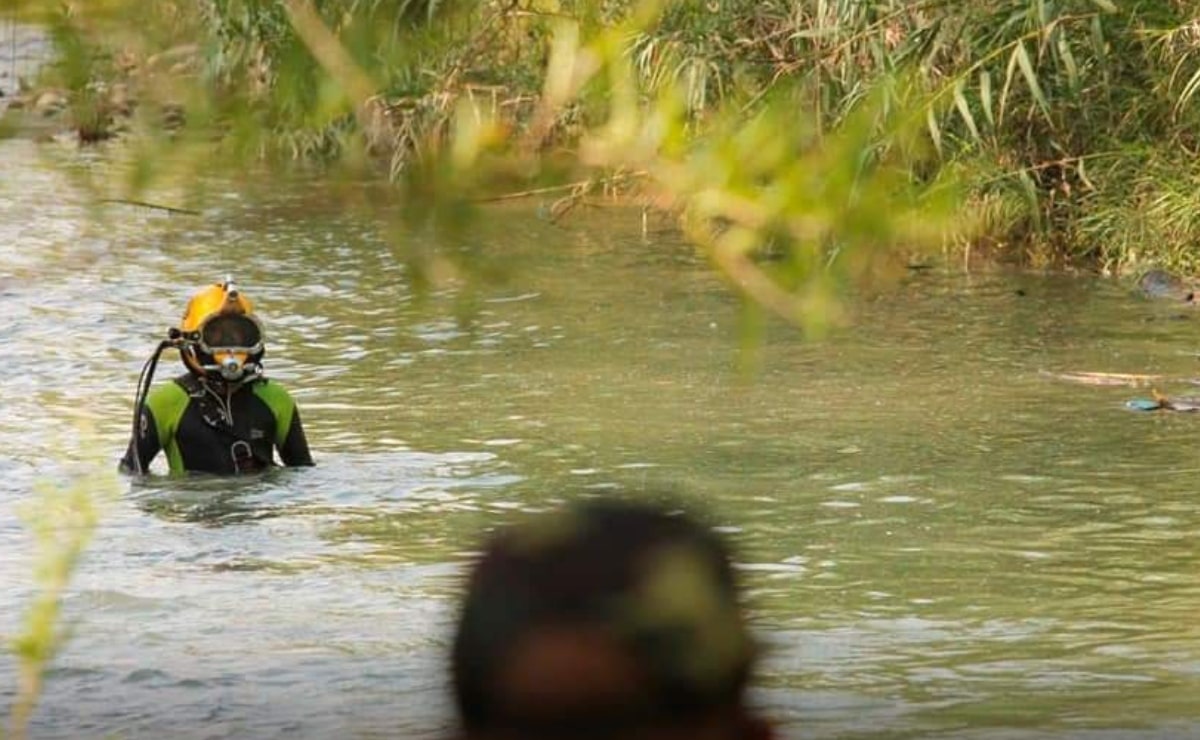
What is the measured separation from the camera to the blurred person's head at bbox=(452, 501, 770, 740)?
1351mm

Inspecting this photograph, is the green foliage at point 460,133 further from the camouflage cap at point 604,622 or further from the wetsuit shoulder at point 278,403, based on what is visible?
the wetsuit shoulder at point 278,403

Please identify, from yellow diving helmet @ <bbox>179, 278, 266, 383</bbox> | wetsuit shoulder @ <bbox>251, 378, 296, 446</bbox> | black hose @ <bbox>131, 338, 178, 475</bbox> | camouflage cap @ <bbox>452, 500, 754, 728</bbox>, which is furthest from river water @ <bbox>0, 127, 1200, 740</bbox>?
camouflage cap @ <bbox>452, 500, 754, 728</bbox>

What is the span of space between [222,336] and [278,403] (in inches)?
19.0

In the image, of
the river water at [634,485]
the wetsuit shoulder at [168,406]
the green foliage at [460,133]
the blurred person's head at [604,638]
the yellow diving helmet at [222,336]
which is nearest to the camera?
the blurred person's head at [604,638]

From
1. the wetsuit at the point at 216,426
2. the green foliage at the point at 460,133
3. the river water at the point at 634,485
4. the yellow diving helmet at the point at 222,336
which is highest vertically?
the green foliage at the point at 460,133

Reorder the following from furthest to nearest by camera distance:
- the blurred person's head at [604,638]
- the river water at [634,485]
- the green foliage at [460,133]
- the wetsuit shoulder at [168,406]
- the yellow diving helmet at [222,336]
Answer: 1. the wetsuit shoulder at [168,406]
2. the yellow diving helmet at [222,336]
3. the river water at [634,485]
4. the green foliage at [460,133]
5. the blurred person's head at [604,638]

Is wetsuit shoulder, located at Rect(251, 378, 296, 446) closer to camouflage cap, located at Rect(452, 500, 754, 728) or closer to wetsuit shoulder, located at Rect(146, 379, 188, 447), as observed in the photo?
wetsuit shoulder, located at Rect(146, 379, 188, 447)

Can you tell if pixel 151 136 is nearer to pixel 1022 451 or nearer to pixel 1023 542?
pixel 1023 542

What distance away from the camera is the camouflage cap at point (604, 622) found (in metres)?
1.35

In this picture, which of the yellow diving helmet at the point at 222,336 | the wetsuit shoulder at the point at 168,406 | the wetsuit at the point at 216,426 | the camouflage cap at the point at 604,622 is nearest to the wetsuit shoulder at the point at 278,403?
the wetsuit at the point at 216,426

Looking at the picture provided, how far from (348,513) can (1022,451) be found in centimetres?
333

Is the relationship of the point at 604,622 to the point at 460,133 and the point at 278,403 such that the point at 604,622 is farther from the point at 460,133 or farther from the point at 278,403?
the point at 278,403

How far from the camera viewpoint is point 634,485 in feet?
36.9

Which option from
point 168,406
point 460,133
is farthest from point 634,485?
point 460,133
